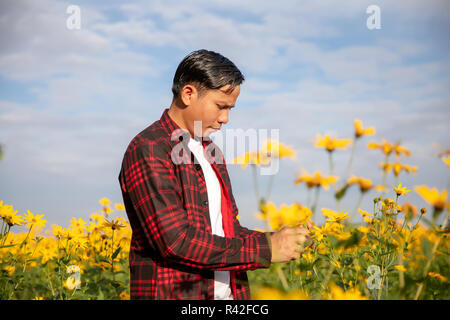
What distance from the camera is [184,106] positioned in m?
2.07

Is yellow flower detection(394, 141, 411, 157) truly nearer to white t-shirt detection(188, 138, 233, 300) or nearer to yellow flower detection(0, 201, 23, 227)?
white t-shirt detection(188, 138, 233, 300)

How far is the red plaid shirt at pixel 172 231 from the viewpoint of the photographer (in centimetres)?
158

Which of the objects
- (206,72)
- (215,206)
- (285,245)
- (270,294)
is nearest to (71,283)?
(215,206)

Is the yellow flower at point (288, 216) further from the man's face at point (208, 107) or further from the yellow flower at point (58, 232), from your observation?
the yellow flower at point (58, 232)

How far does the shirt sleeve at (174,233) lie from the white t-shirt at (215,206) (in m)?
0.34

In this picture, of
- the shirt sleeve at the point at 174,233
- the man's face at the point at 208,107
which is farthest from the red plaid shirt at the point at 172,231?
the man's face at the point at 208,107

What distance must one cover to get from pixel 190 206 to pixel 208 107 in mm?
488

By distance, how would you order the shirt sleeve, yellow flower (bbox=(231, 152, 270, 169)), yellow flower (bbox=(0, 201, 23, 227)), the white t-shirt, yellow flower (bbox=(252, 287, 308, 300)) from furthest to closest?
yellow flower (bbox=(0, 201, 23, 227))
the white t-shirt
the shirt sleeve
yellow flower (bbox=(231, 152, 270, 169))
yellow flower (bbox=(252, 287, 308, 300))

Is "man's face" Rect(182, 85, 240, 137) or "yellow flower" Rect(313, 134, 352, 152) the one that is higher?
"man's face" Rect(182, 85, 240, 137)

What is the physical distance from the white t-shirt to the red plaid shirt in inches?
2.2

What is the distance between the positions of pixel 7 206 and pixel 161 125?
135cm

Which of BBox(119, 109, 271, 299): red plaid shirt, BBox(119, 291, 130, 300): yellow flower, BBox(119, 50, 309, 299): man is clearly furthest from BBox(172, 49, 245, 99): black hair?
BBox(119, 291, 130, 300): yellow flower

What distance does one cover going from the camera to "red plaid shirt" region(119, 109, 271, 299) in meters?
1.58
